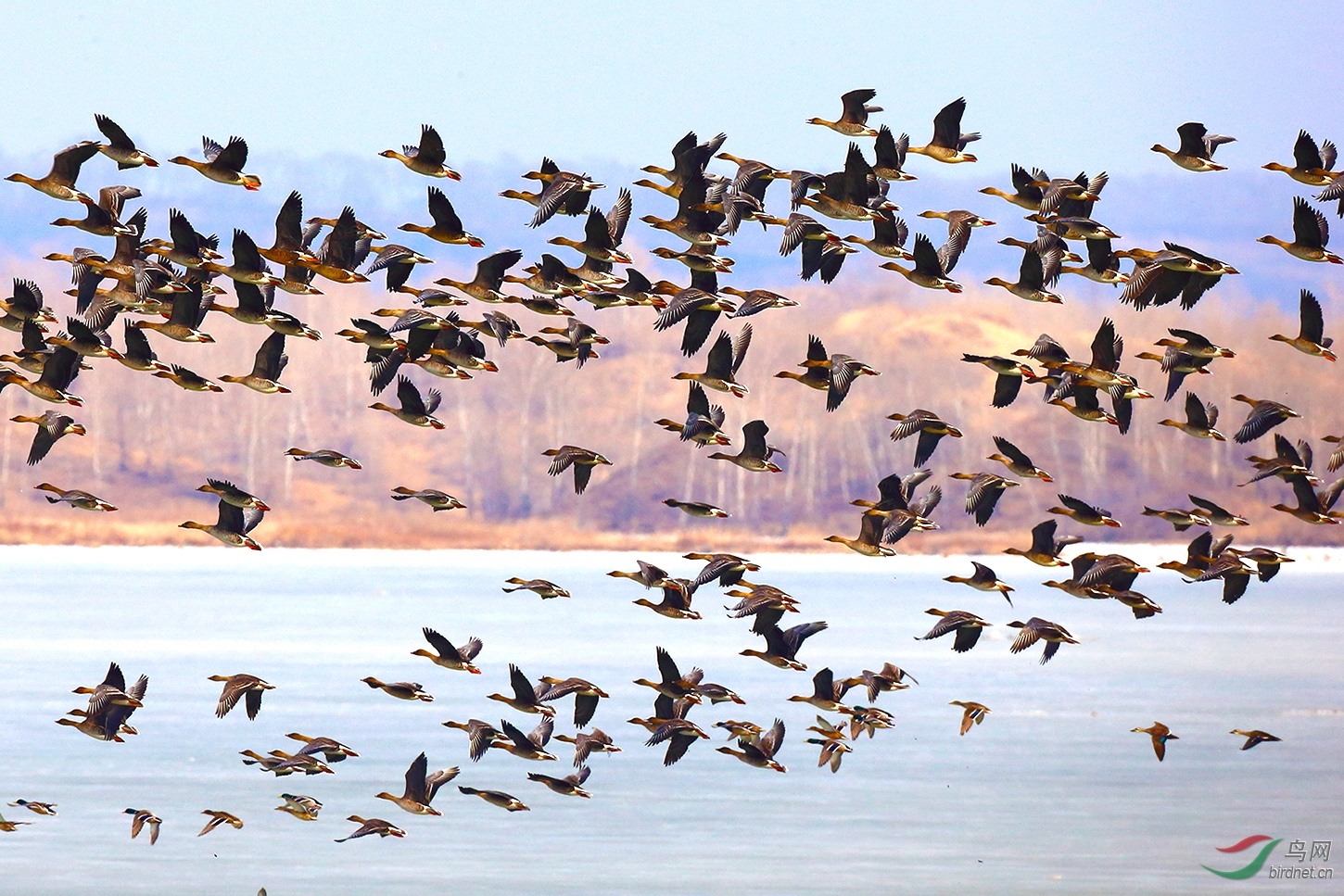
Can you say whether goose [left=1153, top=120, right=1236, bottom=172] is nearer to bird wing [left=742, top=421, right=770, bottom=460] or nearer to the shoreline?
bird wing [left=742, top=421, right=770, bottom=460]

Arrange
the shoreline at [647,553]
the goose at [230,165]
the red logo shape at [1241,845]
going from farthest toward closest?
the shoreline at [647,553]
the red logo shape at [1241,845]
the goose at [230,165]

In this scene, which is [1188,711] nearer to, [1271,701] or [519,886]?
[1271,701]

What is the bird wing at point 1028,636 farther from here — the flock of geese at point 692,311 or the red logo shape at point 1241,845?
the red logo shape at point 1241,845

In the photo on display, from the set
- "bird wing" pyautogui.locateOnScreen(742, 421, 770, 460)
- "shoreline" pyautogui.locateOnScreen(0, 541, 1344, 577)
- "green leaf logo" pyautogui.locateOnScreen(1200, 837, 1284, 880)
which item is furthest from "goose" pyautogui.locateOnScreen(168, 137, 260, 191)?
"shoreline" pyautogui.locateOnScreen(0, 541, 1344, 577)

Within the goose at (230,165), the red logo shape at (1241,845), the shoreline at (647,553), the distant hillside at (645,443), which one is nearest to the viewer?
the goose at (230,165)

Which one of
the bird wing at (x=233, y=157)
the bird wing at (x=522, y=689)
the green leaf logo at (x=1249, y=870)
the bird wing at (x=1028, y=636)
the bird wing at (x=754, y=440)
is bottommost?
the green leaf logo at (x=1249, y=870)

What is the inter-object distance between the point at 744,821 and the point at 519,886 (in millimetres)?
3553

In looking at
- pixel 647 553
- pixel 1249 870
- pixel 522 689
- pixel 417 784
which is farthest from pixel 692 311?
pixel 647 553

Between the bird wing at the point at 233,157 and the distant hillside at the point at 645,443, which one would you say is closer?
the bird wing at the point at 233,157

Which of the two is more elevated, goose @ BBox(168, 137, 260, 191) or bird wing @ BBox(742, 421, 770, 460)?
goose @ BBox(168, 137, 260, 191)

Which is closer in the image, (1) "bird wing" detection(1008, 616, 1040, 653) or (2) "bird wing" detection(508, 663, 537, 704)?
(1) "bird wing" detection(1008, 616, 1040, 653)

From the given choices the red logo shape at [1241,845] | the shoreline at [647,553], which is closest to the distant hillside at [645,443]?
the shoreline at [647,553]

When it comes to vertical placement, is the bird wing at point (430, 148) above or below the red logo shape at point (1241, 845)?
above

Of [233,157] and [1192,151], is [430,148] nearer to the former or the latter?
[233,157]
